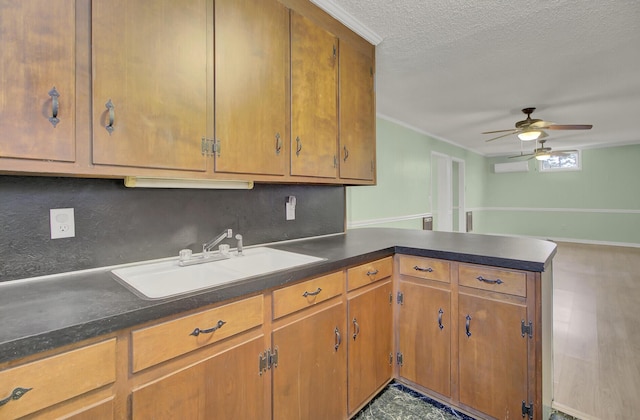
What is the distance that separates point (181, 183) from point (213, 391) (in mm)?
903

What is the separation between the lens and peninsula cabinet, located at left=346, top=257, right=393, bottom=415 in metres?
1.66

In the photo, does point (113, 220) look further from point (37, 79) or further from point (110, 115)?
point (37, 79)

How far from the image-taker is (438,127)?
5016 millimetres

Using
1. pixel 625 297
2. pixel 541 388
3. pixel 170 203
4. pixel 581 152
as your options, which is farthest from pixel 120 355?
pixel 581 152

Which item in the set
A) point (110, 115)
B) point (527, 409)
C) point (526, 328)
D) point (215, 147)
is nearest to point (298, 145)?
point (215, 147)

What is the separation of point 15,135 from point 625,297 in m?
5.40

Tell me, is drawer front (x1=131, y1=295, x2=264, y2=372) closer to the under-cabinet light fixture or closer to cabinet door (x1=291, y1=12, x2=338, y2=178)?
the under-cabinet light fixture

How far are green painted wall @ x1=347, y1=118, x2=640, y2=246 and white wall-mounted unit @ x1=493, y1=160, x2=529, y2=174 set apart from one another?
18cm

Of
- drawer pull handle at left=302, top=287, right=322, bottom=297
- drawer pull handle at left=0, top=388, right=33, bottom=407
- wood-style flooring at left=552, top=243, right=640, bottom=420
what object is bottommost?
wood-style flooring at left=552, top=243, right=640, bottom=420

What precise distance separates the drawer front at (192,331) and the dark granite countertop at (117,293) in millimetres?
46

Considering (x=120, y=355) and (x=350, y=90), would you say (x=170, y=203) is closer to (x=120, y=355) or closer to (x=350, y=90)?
(x=120, y=355)

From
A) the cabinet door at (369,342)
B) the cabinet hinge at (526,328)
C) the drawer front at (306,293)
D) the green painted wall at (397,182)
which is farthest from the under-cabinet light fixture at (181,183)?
the green painted wall at (397,182)

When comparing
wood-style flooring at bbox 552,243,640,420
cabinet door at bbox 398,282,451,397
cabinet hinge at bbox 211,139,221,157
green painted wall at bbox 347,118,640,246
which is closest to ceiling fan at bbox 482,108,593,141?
green painted wall at bbox 347,118,640,246

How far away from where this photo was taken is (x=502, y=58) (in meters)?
2.57
